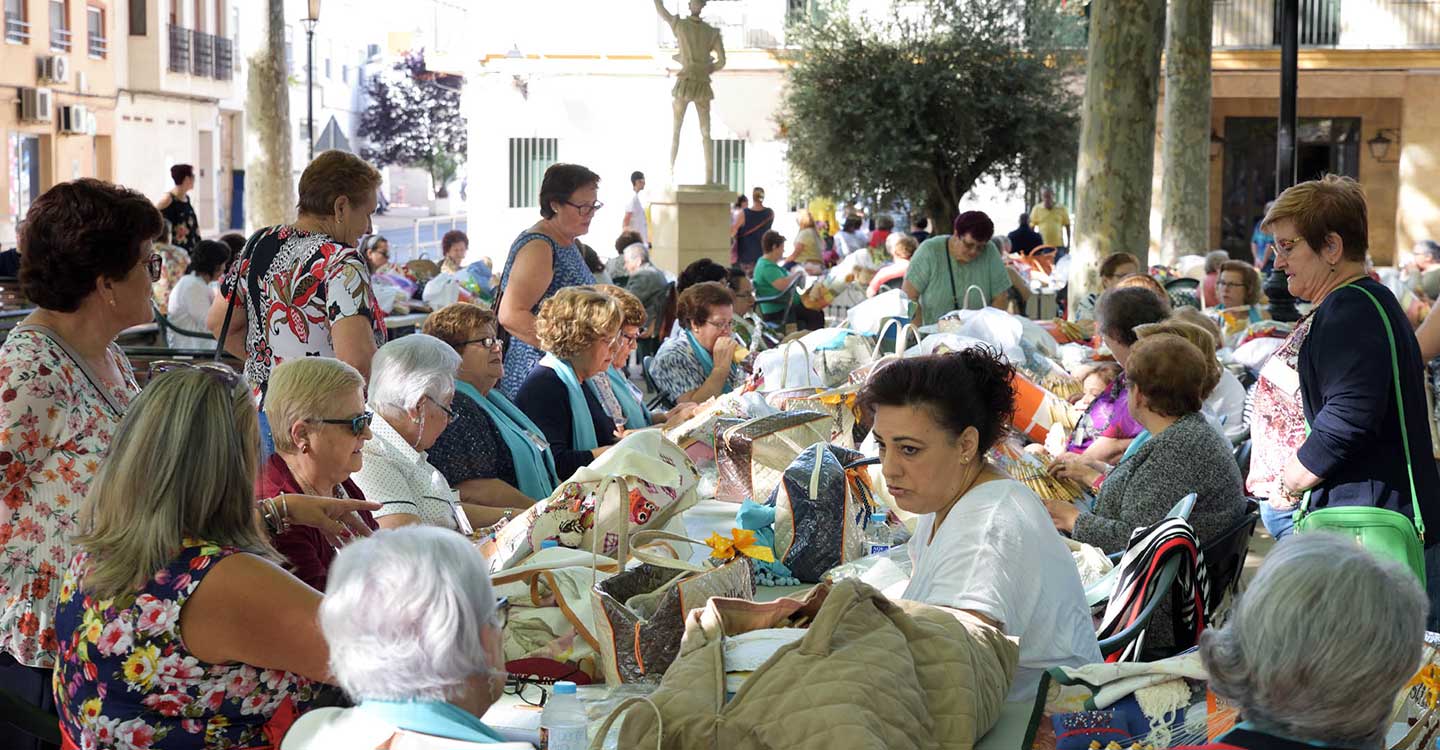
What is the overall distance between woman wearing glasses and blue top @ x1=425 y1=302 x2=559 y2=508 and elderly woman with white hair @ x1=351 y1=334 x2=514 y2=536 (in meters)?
0.52

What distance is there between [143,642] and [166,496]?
225mm

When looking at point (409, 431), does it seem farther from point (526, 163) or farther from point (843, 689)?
point (526, 163)

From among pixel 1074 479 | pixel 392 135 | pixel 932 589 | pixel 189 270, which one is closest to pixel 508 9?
pixel 189 270

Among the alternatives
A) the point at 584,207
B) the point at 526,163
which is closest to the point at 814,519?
the point at 584,207

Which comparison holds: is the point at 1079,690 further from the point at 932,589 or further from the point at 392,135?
the point at 392,135

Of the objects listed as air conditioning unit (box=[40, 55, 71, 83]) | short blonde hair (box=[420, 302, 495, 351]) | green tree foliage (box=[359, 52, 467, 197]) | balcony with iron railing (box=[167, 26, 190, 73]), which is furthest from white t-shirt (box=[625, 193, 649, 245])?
green tree foliage (box=[359, 52, 467, 197])

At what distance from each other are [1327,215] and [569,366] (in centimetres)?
255

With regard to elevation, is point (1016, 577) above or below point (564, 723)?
above

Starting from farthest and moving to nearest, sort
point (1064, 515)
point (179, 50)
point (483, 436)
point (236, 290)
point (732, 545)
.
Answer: point (179, 50), point (483, 436), point (236, 290), point (1064, 515), point (732, 545)

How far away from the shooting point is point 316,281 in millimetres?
4355

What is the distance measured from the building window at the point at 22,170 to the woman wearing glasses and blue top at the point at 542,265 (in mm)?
24089

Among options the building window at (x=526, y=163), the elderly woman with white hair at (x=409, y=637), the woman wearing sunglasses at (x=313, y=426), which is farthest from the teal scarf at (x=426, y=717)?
the building window at (x=526, y=163)

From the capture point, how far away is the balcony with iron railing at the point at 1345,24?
27.0 m

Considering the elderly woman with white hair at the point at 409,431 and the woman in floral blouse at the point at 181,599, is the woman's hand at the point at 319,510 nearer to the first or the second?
the woman in floral blouse at the point at 181,599
